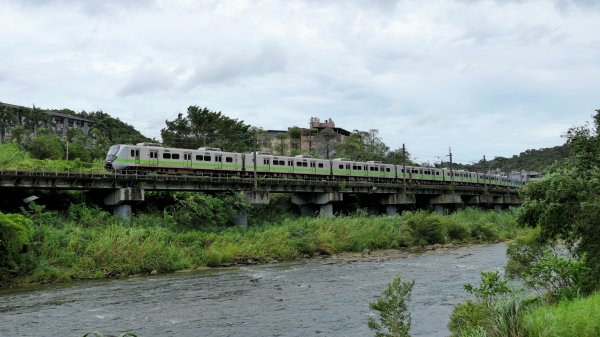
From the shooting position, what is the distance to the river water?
598 inches

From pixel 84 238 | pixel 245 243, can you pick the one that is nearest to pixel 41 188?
pixel 84 238

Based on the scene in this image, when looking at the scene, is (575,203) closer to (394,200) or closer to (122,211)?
(122,211)

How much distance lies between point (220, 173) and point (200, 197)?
624 centimetres

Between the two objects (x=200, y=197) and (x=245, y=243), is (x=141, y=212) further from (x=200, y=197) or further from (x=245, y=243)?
(x=245, y=243)

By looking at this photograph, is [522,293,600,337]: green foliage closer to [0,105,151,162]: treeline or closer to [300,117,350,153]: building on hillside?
[0,105,151,162]: treeline

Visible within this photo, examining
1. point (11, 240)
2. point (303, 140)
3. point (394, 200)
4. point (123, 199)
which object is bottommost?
point (11, 240)

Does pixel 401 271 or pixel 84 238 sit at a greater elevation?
pixel 84 238

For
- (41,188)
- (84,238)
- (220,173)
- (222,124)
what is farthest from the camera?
(222,124)

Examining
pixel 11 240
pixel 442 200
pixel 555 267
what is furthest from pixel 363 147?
pixel 555 267

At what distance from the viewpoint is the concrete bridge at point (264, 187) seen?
1314 inches

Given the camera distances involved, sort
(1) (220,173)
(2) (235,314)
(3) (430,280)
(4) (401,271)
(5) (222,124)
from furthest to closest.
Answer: (5) (222,124), (1) (220,173), (4) (401,271), (3) (430,280), (2) (235,314)

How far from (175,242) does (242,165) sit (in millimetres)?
16981

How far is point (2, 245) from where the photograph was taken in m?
23.9

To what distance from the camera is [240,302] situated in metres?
19.2
